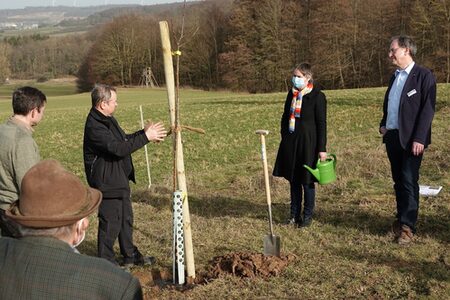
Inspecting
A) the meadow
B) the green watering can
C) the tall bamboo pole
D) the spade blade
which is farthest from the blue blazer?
the tall bamboo pole

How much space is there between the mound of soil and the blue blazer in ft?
5.90

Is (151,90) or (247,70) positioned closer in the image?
(247,70)

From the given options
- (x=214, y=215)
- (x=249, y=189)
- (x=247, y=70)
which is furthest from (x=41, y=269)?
(x=247, y=70)

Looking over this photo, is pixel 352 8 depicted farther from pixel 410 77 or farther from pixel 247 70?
pixel 410 77

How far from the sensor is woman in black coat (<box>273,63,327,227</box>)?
20.8 ft

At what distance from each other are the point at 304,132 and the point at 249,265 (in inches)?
77.9

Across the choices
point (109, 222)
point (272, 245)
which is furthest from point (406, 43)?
point (109, 222)

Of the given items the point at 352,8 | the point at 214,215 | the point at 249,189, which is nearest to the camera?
the point at 214,215

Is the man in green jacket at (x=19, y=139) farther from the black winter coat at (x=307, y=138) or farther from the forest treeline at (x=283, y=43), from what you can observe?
the forest treeline at (x=283, y=43)

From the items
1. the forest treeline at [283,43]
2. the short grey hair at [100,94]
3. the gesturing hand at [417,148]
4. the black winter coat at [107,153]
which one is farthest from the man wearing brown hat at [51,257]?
the forest treeline at [283,43]

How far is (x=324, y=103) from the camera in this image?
640 cm

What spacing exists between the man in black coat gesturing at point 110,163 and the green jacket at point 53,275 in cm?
295

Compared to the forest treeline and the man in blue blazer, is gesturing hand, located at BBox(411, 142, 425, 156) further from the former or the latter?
the forest treeline

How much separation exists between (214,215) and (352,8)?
50178 mm
